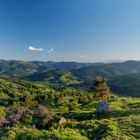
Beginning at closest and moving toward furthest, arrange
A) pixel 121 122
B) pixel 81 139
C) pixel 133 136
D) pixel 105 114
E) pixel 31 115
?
pixel 81 139 → pixel 133 136 → pixel 121 122 → pixel 31 115 → pixel 105 114

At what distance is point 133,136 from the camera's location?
137 ft

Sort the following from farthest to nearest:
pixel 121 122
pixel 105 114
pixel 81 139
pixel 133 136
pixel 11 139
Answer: pixel 105 114, pixel 121 122, pixel 133 136, pixel 81 139, pixel 11 139

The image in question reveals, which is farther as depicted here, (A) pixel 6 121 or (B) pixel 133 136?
(A) pixel 6 121

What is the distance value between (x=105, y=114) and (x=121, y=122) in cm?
1772

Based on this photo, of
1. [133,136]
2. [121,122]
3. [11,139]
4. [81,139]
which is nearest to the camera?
[11,139]

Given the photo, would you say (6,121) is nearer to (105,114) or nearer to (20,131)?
(20,131)

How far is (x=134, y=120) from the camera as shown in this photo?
52562mm

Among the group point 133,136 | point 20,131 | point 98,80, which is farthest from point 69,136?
point 98,80

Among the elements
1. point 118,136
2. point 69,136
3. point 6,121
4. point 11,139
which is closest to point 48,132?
point 69,136

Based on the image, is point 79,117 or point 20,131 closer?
point 20,131

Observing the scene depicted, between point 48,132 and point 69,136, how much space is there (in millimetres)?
3029

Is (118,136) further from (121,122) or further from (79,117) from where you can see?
(79,117)

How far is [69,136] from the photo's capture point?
3875cm

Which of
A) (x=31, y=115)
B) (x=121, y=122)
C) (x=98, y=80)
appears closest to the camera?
(x=121, y=122)
